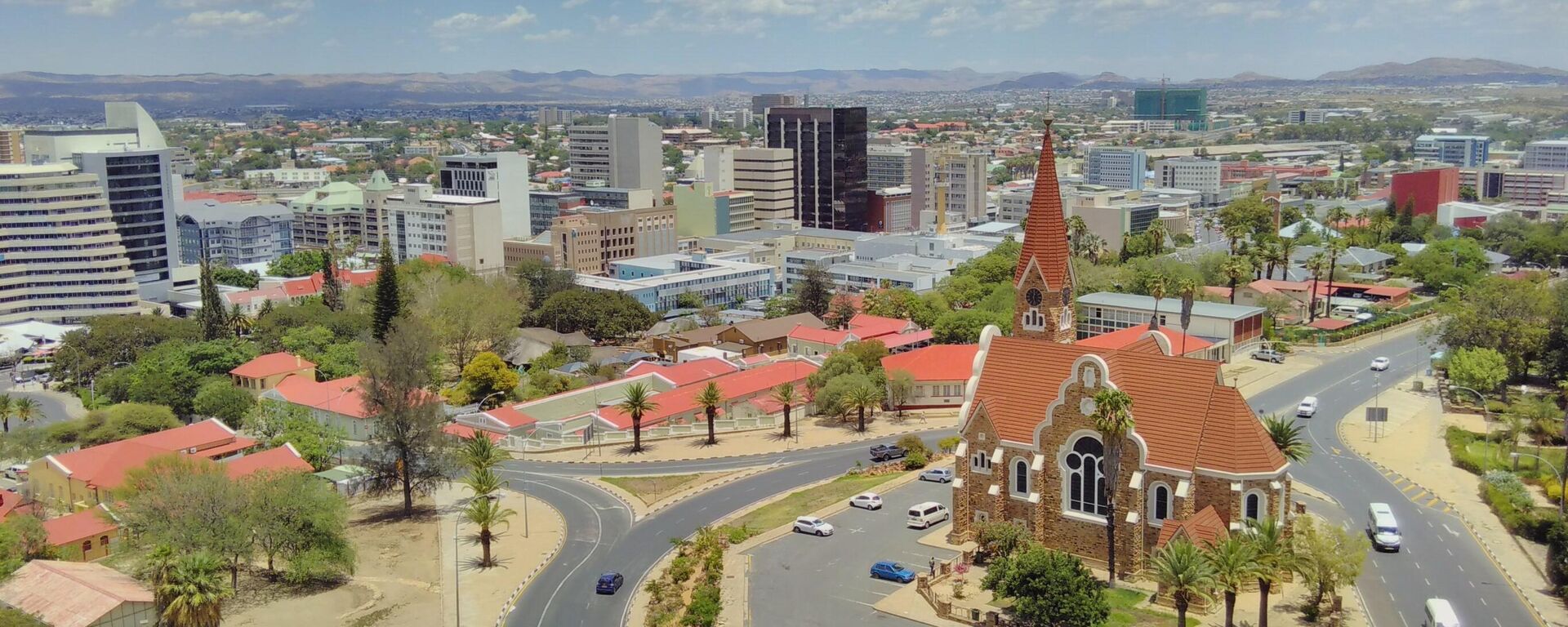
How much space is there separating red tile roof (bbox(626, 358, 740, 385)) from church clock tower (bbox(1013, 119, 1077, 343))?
1533 inches

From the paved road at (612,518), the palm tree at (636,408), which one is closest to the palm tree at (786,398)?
the paved road at (612,518)

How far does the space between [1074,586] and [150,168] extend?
139 meters

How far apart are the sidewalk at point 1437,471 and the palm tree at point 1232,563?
517 inches

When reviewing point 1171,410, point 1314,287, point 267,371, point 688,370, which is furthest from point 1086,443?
point 1314,287

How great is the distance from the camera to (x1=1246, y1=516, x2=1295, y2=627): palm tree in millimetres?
46312

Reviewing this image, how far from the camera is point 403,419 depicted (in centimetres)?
6956

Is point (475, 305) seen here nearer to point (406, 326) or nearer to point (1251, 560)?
point (406, 326)

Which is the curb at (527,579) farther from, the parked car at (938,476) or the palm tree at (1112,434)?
the palm tree at (1112,434)

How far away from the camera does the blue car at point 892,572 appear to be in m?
54.5

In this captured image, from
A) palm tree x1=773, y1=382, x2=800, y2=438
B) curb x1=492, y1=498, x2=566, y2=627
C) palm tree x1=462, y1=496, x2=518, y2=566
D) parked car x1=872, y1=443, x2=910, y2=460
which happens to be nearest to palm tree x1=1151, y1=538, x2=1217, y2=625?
curb x1=492, y1=498, x2=566, y2=627

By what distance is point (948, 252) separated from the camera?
157500mm

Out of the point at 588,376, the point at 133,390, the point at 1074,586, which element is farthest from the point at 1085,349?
the point at 133,390

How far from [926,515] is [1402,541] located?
2127 centimetres

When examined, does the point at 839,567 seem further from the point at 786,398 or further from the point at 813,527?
the point at 786,398
